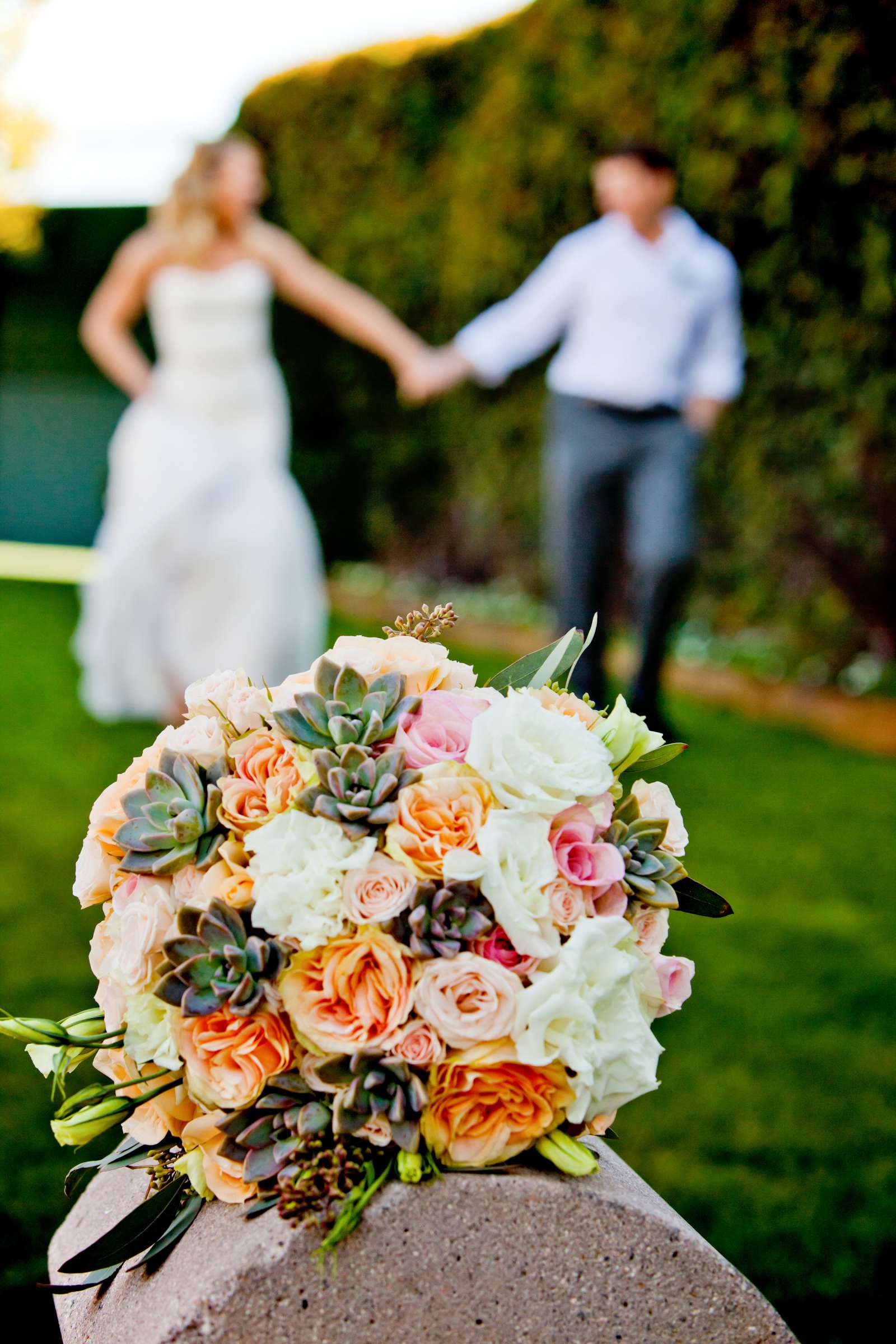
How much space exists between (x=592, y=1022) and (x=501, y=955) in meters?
0.10

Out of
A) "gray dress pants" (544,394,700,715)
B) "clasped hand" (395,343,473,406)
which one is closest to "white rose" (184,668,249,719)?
"gray dress pants" (544,394,700,715)

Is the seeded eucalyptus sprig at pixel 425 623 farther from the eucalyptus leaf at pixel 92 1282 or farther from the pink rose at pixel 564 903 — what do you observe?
the eucalyptus leaf at pixel 92 1282

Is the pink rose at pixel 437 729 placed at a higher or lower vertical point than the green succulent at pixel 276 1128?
higher

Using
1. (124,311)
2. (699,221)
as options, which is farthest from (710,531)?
(124,311)

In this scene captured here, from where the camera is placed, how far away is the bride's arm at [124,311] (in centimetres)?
617

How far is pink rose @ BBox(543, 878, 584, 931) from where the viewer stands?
116 cm

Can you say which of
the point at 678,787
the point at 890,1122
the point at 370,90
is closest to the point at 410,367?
the point at 678,787

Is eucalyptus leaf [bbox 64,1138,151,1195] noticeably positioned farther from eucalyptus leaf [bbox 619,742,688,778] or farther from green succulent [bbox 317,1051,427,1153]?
eucalyptus leaf [bbox 619,742,688,778]

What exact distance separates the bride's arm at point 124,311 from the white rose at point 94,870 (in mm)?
5140

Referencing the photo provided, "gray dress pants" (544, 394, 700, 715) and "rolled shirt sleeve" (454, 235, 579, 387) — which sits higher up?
"rolled shirt sleeve" (454, 235, 579, 387)

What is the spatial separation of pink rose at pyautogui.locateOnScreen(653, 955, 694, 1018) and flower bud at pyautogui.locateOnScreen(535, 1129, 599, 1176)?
0.15 metres

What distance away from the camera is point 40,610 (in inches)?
436

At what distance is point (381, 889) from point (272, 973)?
13 centimetres

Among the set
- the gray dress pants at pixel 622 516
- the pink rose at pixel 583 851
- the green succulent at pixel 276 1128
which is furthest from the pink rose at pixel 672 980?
the gray dress pants at pixel 622 516
